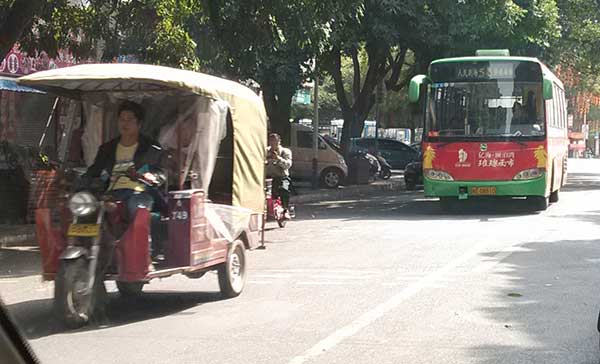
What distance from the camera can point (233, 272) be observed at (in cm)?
892

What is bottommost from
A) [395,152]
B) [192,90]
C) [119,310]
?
[119,310]

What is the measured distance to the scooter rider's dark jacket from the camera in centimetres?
815

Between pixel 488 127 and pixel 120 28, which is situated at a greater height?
pixel 120 28

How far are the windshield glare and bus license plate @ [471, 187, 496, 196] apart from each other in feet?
3.58

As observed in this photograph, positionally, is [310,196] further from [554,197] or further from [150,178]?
[150,178]

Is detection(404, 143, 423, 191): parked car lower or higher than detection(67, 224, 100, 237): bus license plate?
lower

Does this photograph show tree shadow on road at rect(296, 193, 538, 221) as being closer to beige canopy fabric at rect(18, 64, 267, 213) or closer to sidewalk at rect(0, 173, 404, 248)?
sidewalk at rect(0, 173, 404, 248)

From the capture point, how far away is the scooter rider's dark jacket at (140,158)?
26.7 ft

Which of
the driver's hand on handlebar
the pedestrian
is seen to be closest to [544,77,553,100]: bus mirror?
the pedestrian

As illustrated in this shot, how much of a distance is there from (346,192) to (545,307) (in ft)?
59.9

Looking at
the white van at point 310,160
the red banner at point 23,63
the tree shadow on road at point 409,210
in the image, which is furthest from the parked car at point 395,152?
the red banner at point 23,63

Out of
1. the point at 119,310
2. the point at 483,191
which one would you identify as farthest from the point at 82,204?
the point at 483,191

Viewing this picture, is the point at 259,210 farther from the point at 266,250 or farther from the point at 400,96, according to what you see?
the point at 400,96

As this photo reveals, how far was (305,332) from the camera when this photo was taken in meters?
7.05
